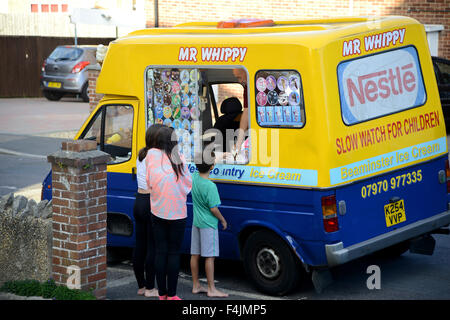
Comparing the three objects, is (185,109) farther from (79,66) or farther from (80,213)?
(79,66)

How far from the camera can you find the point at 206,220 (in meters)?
7.37

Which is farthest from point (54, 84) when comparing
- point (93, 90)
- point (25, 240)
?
point (25, 240)

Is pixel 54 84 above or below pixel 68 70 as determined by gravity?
below

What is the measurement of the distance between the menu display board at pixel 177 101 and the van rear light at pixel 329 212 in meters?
1.71

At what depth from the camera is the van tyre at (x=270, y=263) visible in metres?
7.33

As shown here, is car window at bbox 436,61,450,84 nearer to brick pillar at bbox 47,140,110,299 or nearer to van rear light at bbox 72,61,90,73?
brick pillar at bbox 47,140,110,299

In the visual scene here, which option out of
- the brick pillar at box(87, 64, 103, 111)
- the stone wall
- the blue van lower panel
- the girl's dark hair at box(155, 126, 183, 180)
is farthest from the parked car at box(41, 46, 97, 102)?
the girl's dark hair at box(155, 126, 183, 180)

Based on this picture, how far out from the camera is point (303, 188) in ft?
23.1

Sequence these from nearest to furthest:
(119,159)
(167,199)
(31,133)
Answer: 1. (167,199)
2. (119,159)
3. (31,133)

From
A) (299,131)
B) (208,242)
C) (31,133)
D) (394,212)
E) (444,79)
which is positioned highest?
(299,131)

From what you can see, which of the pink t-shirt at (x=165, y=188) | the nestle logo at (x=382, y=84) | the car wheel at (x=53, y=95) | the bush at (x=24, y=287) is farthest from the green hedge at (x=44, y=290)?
the car wheel at (x=53, y=95)

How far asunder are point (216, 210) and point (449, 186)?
8.43 ft

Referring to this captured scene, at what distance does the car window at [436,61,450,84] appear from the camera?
17359mm

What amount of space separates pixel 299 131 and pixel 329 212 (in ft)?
2.51
